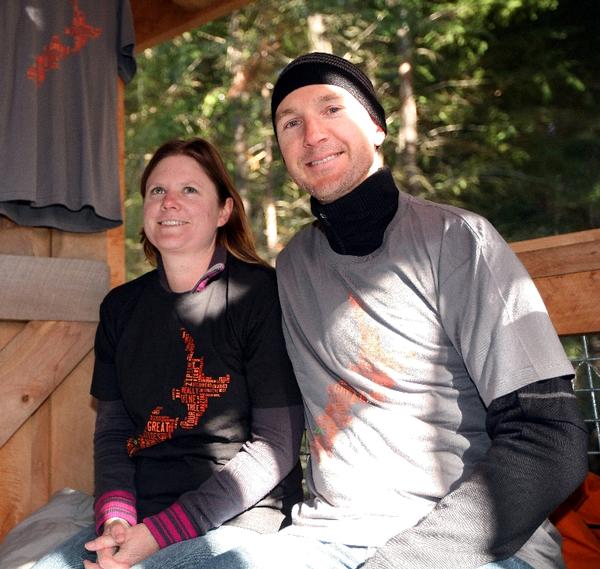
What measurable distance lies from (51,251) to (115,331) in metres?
0.77

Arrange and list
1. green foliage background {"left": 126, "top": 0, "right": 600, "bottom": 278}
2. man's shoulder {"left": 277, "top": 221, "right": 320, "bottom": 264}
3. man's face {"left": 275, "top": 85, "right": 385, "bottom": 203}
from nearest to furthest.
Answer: man's face {"left": 275, "top": 85, "right": 385, "bottom": 203} < man's shoulder {"left": 277, "top": 221, "right": 320, "bottom": 264} < green foliage background {"left": 126, "top": 0, "right": 600, "bottom": 278}

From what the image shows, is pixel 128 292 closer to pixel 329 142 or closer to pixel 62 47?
pixel 329 142

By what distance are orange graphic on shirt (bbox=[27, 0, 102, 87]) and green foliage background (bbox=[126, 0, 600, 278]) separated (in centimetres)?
588

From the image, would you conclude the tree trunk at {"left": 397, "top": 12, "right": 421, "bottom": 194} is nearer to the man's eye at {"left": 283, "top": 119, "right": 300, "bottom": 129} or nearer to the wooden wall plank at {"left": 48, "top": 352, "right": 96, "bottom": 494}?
the wooden wall plank at {"left": 48, "top": 352, "right": 96, "bottom": 494}

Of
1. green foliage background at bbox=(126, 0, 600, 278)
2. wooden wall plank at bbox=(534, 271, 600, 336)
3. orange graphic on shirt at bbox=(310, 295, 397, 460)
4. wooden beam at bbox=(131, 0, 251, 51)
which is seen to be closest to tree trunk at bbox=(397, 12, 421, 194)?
green foliage background at bbox=(126, 0, 600, 278)

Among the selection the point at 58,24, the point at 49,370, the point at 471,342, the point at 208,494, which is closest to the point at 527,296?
the point at 471,342

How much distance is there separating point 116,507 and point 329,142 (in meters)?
1.13

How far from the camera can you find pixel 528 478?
4.93 ft

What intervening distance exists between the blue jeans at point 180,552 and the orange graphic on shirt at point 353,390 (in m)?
0.30

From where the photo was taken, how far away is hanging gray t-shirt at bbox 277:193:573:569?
1.61m

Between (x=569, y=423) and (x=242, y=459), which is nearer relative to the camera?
(x=569, y=423)

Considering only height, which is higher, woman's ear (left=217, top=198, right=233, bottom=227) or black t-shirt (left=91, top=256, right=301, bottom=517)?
woman's ear (left=217, top=198, right=233, bottom=227)

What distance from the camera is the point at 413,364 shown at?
5.83 ft

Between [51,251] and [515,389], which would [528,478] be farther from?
[51,251]
